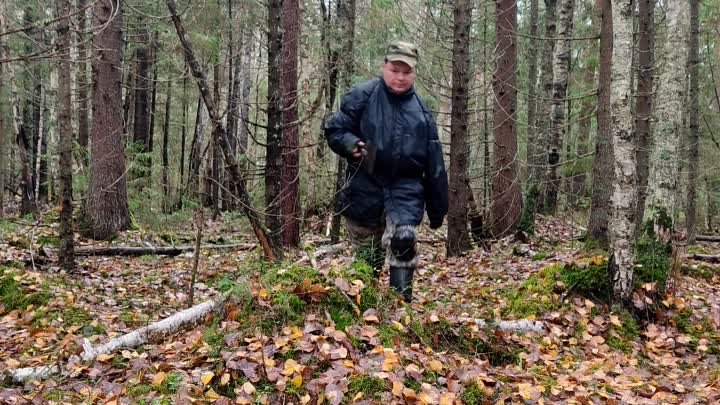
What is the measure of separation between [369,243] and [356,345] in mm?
1615

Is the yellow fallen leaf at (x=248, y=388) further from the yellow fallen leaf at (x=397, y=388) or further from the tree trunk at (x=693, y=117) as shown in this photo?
the tree trunk at (x=693, y=117)

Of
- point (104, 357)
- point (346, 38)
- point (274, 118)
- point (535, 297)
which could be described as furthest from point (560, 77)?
point (104, 357)

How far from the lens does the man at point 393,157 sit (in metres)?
4.79

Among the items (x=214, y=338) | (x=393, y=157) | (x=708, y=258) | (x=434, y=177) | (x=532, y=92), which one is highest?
(x=532, y=92)

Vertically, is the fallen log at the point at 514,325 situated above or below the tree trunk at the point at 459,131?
below

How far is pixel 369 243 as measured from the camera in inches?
207

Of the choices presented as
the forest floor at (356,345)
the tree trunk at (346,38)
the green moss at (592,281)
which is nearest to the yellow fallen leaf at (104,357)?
the forest floor at (356,345)

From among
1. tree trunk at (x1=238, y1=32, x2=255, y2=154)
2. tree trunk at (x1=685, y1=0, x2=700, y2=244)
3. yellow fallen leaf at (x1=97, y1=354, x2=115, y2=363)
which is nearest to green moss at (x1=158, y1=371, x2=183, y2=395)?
yellow fallen leaf at (x1=97, y1=354, x2=115, y2=363)

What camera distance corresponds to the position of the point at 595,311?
5.41 m

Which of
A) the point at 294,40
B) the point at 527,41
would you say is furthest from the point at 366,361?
the point at 527,41

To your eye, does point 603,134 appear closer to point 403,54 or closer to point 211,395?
point 403,54

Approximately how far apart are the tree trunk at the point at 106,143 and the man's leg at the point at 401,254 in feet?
25.7

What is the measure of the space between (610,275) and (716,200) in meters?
16.7

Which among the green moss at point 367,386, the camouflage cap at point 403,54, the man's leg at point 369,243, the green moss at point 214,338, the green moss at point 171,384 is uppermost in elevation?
the camouflage cap at point 403,54
